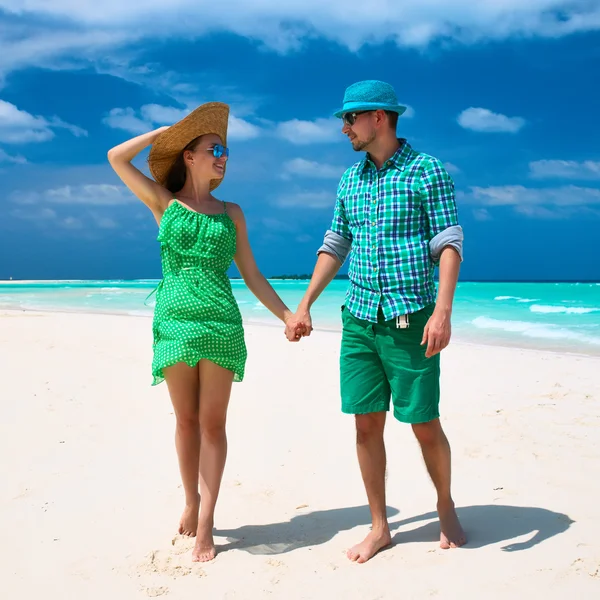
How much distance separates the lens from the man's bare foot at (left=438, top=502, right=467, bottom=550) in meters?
3.29

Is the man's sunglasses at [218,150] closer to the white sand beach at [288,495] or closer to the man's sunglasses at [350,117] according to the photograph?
the man's sunglasses at [350,117]

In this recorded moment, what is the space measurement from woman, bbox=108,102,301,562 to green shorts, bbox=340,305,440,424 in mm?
→ 552

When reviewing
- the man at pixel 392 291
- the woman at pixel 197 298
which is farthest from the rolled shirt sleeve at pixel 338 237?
the woman at pixel 197 298

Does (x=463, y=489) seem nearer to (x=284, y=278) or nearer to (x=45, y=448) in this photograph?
(x=45, y=448)

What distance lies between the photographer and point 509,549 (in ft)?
10.6

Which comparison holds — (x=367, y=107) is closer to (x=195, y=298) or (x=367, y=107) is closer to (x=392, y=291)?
(x=392, y=291)

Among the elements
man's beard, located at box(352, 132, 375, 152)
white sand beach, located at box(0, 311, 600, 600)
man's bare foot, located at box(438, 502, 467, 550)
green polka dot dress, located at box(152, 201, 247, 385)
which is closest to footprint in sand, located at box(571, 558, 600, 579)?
white sand beach, located at box(0, 311, 600, 600)

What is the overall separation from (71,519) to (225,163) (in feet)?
6.71

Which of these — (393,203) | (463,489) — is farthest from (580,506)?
(393,203)

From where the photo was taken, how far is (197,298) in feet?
10.8

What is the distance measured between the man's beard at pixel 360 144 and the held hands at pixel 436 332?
33.9 inches

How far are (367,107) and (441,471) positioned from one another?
175 cm

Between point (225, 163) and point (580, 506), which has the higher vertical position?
point (225, 163)

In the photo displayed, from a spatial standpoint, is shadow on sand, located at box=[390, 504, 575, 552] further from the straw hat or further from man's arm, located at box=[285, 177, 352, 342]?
the straw hat
